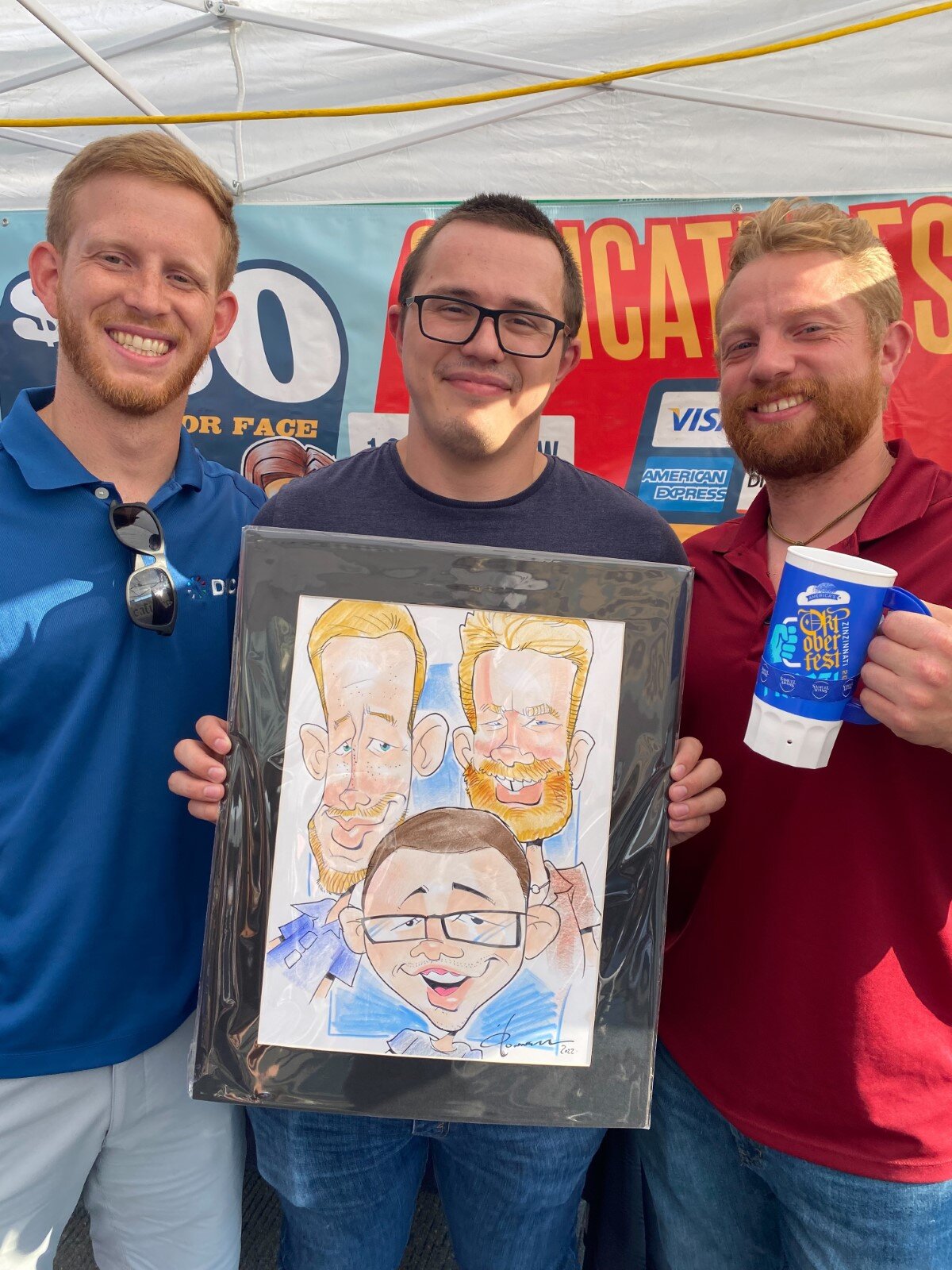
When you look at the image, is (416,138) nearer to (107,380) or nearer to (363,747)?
(107,380)

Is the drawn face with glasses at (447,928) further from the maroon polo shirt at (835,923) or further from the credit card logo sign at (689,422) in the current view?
the credit card logo sign at (689,422)

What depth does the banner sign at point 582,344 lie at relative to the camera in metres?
2.57

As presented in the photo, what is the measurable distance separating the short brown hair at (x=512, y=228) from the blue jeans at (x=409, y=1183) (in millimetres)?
1508

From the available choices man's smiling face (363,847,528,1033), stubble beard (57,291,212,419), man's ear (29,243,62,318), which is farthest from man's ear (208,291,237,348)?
man's smiling face (363,847,528,1033)

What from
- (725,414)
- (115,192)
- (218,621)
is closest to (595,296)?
(725,414)

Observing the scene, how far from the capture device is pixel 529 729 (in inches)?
43.8

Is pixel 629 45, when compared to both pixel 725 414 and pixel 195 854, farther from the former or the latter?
pixel 195 854

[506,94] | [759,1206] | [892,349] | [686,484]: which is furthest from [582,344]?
[759,1206]

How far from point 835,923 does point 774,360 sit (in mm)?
981

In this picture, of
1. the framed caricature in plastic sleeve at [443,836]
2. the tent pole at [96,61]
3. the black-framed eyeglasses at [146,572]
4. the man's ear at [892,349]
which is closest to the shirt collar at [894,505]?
the man's ear at [892,349]

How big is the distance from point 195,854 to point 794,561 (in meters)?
1.14

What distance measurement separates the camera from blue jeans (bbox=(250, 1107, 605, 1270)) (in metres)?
1.35

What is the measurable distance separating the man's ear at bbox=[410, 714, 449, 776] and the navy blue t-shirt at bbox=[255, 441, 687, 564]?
0.42 m

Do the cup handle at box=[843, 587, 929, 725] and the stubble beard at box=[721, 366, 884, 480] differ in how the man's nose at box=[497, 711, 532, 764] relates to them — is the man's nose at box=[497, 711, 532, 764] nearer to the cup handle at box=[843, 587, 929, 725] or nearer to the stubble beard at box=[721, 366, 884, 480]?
the cup handle at box=[843, 587, 929, 725]
